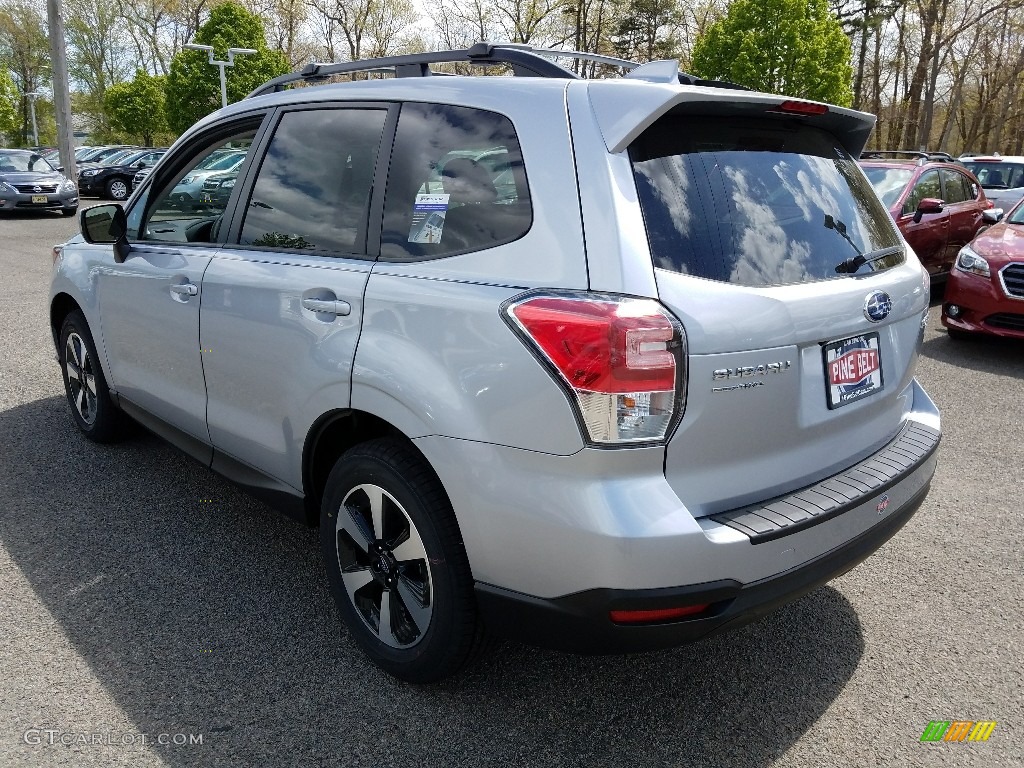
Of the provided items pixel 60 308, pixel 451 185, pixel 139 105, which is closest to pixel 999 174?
pixel 60 308

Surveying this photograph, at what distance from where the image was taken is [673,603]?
6.76ft

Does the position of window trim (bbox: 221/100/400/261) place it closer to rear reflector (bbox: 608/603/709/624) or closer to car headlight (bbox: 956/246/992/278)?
rear reflector (bbox: 608/603/709/624)

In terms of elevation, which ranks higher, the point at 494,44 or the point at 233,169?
the point at 494,44

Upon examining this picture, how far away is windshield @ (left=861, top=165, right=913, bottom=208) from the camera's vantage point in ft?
30.5

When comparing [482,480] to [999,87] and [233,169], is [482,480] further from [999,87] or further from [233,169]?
[999,87]

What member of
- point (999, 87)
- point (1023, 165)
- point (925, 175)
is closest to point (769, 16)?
point (1023, 165)

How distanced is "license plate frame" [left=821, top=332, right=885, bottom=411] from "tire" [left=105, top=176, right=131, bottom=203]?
2801 centimetres

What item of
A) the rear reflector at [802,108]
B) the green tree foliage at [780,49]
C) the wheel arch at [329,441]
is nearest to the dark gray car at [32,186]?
the green tree foliage at [780,49]

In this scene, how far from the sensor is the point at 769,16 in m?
27.8

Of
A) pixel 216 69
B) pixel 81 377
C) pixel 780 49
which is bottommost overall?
pixel 81 377

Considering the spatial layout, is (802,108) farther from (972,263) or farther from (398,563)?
(972,263)

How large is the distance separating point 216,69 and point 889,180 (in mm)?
35285

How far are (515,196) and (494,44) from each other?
0.77 meters

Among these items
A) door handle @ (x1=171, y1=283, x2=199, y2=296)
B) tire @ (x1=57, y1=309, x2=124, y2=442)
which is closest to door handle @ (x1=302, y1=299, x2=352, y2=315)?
door handle @ (x1=171, y1=283, x2=199, y2=296)
